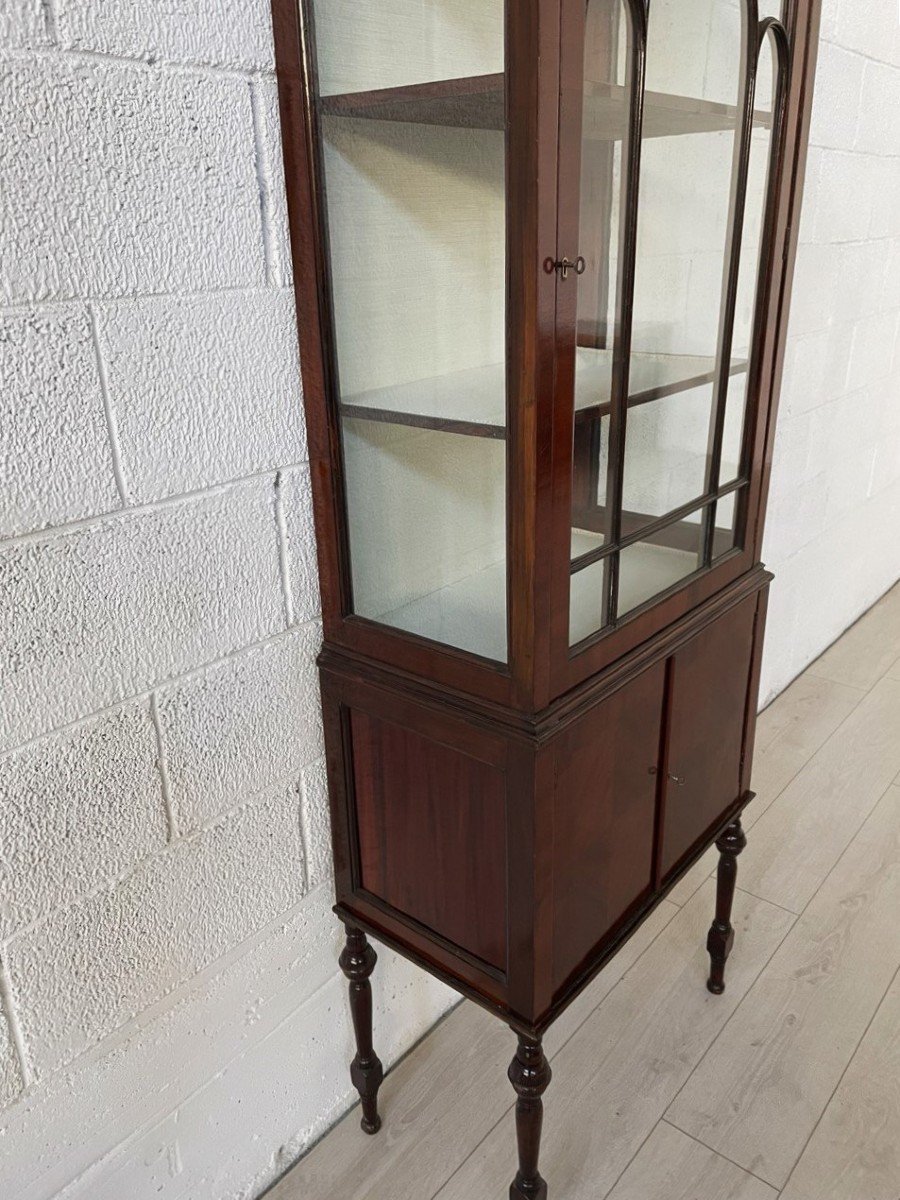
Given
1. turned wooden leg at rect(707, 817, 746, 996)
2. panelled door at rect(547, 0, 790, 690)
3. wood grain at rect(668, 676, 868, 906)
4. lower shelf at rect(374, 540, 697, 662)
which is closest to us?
panelled door at rect(547, 0, 790, 690)

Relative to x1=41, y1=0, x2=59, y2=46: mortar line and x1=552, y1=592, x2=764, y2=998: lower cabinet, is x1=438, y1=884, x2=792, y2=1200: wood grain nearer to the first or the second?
x1=552, y1=592, x2=764, y2=998: lower cabinet

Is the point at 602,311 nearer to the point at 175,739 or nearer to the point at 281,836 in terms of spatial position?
the point at 175,739

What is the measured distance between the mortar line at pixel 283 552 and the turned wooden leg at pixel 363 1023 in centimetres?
48

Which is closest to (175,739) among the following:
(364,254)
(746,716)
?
(364,254)

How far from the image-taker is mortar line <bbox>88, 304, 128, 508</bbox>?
927 millimetres

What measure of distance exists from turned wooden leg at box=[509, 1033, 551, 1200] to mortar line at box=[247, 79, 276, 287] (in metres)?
0.96

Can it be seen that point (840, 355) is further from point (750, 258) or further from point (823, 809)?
point (750, 258)

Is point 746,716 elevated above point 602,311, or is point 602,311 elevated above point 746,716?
point 602,311

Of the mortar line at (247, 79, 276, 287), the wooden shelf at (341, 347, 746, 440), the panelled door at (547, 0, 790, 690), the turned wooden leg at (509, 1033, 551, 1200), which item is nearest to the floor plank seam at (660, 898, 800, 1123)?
the turned wooden leg at (509, 1033, 551, 1200)

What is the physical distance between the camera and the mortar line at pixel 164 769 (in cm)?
108

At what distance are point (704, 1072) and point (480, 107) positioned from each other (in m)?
1.45

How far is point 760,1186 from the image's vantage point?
4.50 feet

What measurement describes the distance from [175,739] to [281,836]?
9.6 inches

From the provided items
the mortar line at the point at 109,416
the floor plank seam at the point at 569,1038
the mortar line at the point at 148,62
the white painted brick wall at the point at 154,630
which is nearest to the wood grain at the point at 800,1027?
the floor plank seam at the point at 569,1038
